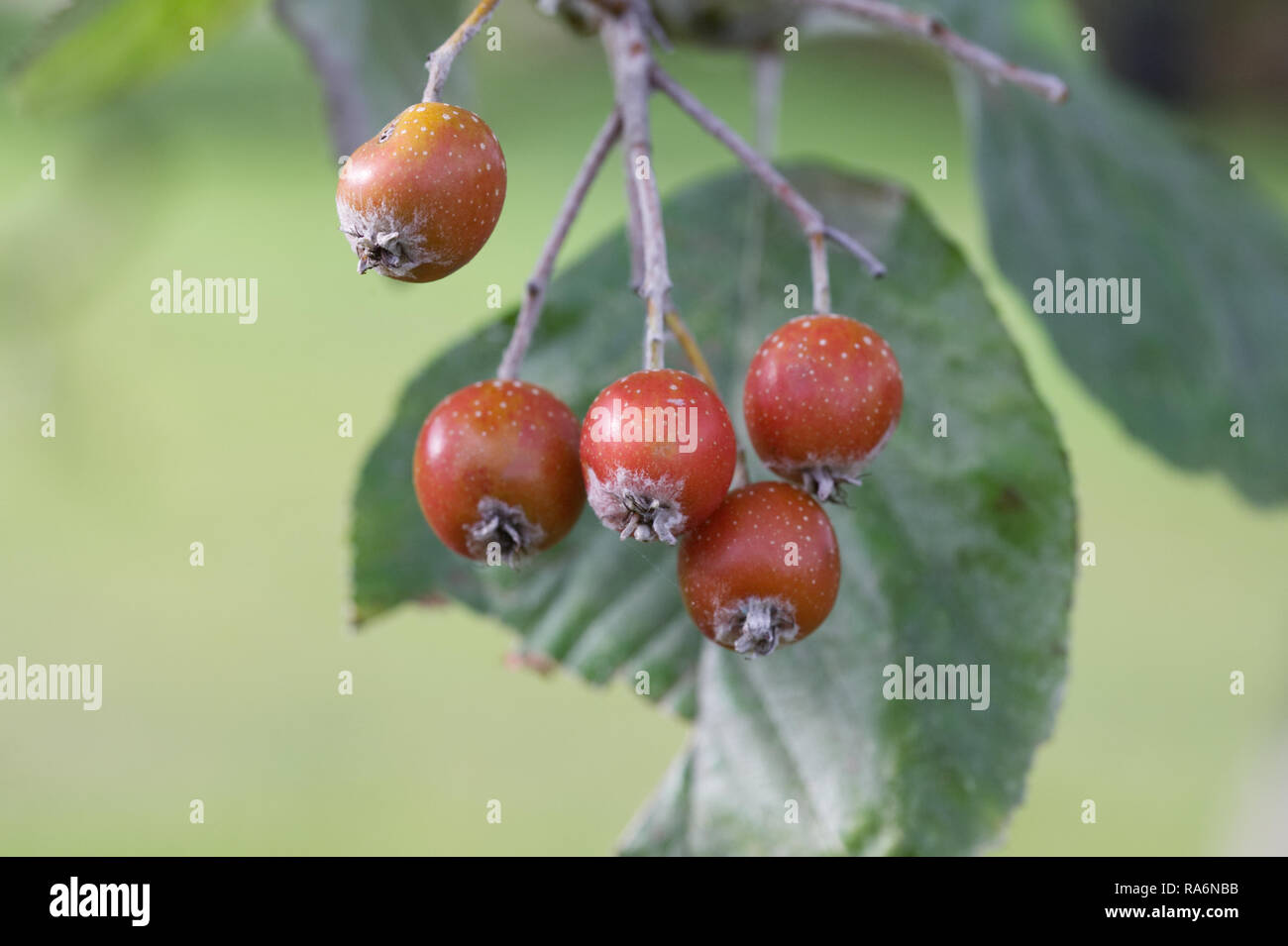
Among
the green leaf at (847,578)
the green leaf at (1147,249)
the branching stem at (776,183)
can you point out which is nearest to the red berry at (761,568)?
the branching stem at (776,183)

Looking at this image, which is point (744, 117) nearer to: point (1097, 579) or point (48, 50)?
point (1097, 579)

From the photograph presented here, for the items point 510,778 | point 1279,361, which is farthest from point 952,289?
point 510,778

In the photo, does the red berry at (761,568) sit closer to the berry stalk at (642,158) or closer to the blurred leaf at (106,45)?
the berry stalk at (642,158)

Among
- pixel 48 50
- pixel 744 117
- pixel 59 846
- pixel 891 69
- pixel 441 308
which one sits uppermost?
pixel 891 69

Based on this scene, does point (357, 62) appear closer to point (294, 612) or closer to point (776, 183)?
point (776, 183)

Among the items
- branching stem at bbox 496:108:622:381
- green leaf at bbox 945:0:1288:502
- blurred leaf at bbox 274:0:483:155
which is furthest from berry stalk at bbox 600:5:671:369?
green leaf at bbox 945:0:1288:502

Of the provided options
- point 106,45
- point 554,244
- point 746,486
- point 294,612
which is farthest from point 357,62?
point 294,612

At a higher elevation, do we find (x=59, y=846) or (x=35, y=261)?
(x=35, y=261)
